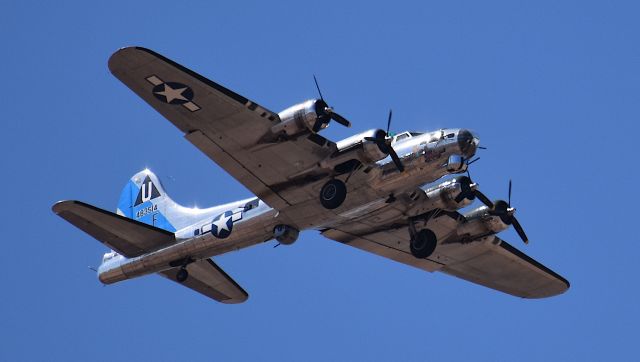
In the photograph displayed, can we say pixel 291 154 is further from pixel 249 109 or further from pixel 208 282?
pixel 208 282

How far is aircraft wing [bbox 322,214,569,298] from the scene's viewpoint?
41.1 metres

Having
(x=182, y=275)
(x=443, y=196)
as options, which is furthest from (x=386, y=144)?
(x=182, y=275)

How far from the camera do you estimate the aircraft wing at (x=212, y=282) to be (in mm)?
41312

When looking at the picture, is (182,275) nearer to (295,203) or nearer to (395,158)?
(295,203)

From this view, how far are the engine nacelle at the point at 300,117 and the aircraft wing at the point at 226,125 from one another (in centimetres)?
31

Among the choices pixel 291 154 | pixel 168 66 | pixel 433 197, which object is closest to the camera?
pixel 168 66

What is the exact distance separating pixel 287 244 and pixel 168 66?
763 centimetres

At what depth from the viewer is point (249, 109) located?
34781mm

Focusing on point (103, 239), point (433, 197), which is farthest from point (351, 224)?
point (103, 239)

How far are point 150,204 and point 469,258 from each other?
12.6m

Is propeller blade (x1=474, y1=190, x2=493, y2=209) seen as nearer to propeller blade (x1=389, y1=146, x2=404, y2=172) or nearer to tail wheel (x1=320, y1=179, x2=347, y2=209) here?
propeller blade (x1=389, y1=146, x2=404, y2=172)

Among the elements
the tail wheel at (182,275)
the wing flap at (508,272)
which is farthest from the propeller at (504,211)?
the tail wheel at (182,275)

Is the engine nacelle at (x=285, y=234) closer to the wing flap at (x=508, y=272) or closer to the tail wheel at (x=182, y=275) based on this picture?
the tail wheel at (x=182, y=275)

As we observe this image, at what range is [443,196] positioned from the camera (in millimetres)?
38844
